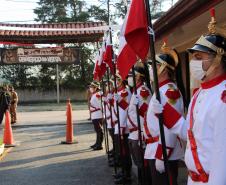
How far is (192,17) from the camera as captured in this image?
5938mm

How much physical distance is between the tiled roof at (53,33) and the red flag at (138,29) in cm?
1389

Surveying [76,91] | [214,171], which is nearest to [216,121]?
[214,171]

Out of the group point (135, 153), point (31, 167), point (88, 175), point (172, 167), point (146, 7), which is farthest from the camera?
point (31, 167)

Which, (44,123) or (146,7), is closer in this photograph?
(146,7)

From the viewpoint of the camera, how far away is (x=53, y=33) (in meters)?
19.2

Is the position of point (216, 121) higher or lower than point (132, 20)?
lower

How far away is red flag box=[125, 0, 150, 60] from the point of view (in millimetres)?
4598

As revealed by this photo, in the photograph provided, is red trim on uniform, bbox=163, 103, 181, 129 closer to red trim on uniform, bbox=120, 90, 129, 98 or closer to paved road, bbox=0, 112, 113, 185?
red trim on uniform, bbox=120, 90, 129, 98

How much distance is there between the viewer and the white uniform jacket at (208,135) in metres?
3.06

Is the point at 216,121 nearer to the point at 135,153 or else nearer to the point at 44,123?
the point at 135,153

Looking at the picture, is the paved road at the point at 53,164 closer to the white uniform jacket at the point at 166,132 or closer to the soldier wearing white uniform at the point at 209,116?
the white uniform jacket at the point at 166,132

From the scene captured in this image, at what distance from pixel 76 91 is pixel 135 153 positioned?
4075cm

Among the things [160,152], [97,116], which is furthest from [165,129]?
[97,116]

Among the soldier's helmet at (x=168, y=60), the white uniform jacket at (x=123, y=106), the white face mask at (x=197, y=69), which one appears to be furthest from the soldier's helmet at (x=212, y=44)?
Answer: the white uniform jacket at (x=123, y=106)
